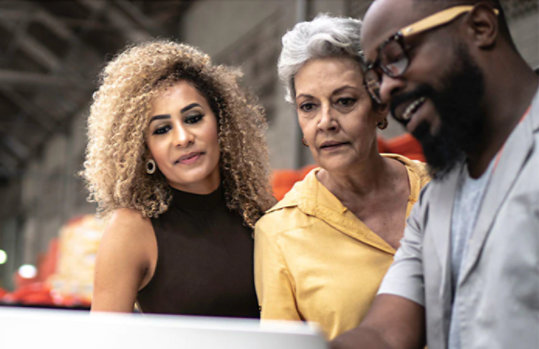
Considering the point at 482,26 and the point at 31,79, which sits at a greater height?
the point at 31,79

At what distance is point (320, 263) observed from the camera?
1.70 m

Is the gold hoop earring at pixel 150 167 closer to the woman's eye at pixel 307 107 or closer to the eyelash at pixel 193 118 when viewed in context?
the eyelash at pixel 193 118

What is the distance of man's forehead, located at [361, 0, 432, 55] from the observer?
1173 mm

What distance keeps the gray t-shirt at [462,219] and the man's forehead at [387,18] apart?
0.30 m

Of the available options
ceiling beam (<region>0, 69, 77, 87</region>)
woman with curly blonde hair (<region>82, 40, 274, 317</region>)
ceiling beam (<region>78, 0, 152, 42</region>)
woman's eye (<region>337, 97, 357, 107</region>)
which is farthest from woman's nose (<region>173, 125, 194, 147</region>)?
ceiling beam (<region>0, 69, 77, 87</region>)

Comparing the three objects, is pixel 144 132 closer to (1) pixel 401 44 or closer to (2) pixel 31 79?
(1) pixel 401 44

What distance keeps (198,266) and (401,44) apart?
108cm

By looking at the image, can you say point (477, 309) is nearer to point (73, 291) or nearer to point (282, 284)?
point (282, 284)

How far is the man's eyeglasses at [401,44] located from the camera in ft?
3.76

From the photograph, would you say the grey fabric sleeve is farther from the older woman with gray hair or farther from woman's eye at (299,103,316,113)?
woman's eye at (299,103,316,113)

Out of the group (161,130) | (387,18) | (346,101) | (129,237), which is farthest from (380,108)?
(129,237)

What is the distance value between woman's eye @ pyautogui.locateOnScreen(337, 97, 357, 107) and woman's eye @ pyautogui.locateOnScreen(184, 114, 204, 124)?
516 millimetres

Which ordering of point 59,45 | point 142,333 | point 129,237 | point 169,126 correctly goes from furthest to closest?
1. point 59,45
2. point 169,126
3. point 129,237
4. point 142,333

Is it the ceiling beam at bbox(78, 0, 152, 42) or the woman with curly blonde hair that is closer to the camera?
the woman with curly blonde hair
